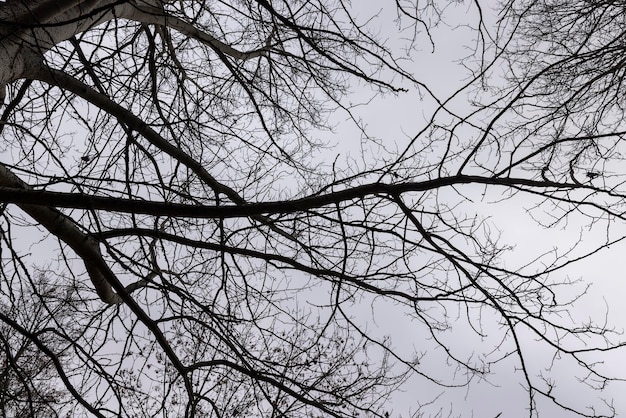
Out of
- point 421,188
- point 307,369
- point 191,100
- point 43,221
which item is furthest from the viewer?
point 191,100

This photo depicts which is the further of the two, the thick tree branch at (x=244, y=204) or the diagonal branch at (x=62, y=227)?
the diagonal branch at (x=62, y=227)

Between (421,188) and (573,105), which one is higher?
(573,105)

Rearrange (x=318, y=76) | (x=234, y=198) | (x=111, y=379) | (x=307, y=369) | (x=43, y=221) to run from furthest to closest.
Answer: (x=318, y=76) → (x=234, y=198) → (x=307, y=369) → (x=111, y=379) → (x=43, y=221)

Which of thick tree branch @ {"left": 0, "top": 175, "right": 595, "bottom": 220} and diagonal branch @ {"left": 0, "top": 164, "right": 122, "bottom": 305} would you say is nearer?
thick tree branch @ {"left": 0, "top": 175, "right": 595, "bottom": 220}

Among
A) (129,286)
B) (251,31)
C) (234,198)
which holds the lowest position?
(129,286)

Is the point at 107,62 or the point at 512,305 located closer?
the point at 512,305

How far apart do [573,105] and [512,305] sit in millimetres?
2631

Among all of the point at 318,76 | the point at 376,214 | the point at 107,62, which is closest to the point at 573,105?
the point at 318,76

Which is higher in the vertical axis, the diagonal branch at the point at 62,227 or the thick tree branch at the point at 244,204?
the diagonal branch at the point at 62,227

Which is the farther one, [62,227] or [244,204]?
[62,227]

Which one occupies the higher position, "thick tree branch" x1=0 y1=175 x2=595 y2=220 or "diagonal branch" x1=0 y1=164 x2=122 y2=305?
"diagonal branch" x1=0 y1=164 x2=122 y2=305

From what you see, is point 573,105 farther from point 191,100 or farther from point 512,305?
point 191,100

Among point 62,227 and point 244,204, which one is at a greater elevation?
point 62,227

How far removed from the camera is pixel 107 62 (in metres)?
4.04
